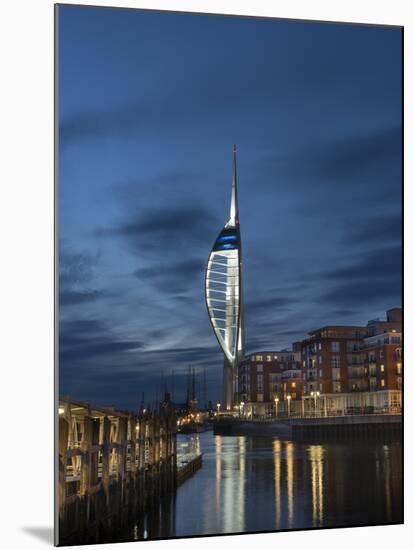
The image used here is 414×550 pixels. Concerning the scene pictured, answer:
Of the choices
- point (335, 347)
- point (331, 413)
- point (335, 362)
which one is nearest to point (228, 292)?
point (335, 347)

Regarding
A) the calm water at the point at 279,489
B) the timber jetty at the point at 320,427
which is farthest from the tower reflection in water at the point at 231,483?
the timber jetty at the point at 320,427

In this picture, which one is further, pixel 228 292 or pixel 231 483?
pixel 231 483

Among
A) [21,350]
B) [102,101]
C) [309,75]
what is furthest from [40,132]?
[309,75]

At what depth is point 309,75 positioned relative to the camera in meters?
7.97

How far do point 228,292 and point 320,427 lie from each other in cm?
136

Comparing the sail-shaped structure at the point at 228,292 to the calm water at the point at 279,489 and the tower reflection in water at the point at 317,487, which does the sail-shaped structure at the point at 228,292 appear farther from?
the tower reflection in water at the point at 317,487

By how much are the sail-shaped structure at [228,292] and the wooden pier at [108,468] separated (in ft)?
2.17

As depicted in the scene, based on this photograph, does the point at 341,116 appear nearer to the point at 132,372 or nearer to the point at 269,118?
the point at 269,118

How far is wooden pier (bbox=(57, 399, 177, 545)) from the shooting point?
7.17m

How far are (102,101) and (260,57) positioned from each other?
120 centimetres

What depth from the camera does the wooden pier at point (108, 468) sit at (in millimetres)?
7172

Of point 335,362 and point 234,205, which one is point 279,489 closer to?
point 335,362

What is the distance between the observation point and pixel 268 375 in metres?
7.84

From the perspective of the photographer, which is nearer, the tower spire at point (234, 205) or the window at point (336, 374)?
the tower spire at point (234, 205)
